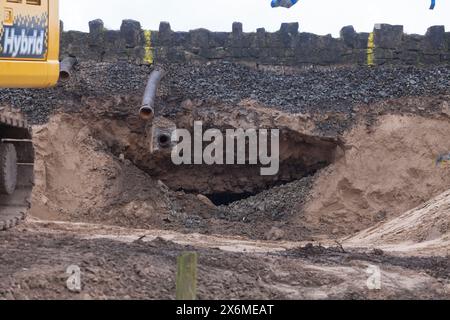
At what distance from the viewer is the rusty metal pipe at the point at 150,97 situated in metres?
17.2

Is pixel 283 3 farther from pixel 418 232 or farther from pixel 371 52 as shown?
pixel 418 232

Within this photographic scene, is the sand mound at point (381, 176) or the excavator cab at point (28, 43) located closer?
the excavator cab at point (28, 43)

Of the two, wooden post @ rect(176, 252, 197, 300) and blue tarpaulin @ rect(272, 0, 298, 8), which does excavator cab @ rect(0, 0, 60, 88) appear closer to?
wooden post @ rect(176, 252, 197, 300)

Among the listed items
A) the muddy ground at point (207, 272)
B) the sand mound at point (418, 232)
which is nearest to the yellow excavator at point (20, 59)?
the muddy ground at point (207, 272)

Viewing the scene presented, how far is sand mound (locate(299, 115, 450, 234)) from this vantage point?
1700 cm

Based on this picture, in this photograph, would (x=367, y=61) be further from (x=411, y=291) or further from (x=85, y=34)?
(x=411, y=291)

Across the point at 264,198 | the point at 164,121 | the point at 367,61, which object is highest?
the point at 367,61

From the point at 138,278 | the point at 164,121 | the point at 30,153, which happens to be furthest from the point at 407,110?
the point at 138,278

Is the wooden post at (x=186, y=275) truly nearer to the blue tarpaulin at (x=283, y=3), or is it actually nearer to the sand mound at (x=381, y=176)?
the sand mound at (x=381, y=176)

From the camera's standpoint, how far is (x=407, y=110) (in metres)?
18.1

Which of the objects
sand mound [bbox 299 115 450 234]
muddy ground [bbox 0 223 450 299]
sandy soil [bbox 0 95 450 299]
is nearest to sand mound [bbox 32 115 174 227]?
sandy soil [bbox 0 95 450 299]

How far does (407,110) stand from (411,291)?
34.3 feet

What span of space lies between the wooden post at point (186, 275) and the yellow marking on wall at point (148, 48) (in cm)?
1307
